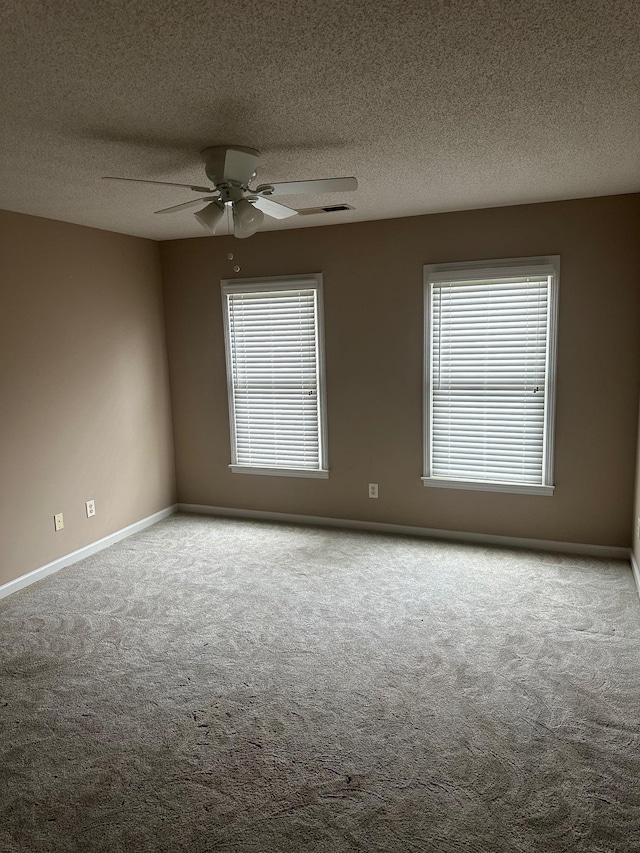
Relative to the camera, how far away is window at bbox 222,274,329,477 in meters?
4.95

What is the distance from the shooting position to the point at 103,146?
8.79 feet

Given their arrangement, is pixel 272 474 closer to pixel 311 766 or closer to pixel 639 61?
pixel 311 766

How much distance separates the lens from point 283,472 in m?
5.21

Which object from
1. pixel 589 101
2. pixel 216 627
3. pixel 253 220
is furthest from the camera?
pixel 216 627

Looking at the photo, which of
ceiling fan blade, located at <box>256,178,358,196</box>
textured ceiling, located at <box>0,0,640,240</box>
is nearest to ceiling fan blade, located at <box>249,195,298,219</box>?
ceiling fan blade, located at <box>256,178,358,196</box>

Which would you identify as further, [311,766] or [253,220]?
[253,220]

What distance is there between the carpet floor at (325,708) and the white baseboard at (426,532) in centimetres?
15

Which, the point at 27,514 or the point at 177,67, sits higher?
the point at 177,67

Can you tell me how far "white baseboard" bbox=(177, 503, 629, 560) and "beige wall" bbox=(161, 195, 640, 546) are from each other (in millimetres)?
54

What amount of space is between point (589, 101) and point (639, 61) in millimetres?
346

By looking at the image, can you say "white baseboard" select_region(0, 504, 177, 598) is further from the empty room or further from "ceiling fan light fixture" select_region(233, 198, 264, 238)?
"ceiling fan light fixture" select_region(233, 198, 264, 238)

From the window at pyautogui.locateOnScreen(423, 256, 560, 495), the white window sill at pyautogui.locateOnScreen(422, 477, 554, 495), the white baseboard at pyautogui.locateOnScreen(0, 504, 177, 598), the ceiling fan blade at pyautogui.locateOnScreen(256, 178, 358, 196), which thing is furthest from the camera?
the white window sill at pyautogui.locateOnScreen(422, 477, 554, 495)

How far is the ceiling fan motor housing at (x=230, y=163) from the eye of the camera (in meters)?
2.66

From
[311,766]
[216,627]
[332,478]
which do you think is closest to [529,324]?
[332,478]
